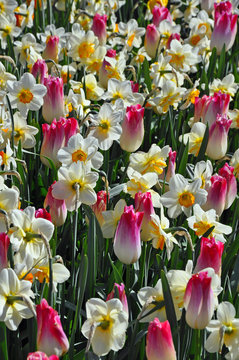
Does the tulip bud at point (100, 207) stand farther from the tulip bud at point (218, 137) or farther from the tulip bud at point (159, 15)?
the tulip bud at point (159, 15)

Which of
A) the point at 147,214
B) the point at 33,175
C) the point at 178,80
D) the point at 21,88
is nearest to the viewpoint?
the point at 147,214

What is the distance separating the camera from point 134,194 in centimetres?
191

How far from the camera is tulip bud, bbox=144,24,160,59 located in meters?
3.21

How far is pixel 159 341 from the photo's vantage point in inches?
51.3

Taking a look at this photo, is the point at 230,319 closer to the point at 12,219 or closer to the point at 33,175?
the point at 12,219

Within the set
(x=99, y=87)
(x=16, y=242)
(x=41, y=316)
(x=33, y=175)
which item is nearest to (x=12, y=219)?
(x=16, y=242)

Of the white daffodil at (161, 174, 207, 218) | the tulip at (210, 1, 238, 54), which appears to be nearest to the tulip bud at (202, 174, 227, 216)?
the white daffodil at (161, 174, 207, 218)

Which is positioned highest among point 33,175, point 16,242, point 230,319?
point 16,242

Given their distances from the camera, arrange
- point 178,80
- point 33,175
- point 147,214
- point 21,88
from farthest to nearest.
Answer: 1. point 178,80
2. point 33,175
3. point 21,88
4. point 147,214

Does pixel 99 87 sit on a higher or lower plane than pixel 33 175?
higher

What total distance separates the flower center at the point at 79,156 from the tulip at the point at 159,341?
67 cm

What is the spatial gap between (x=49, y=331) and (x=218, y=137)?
111cm

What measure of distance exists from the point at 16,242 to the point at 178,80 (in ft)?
4.85

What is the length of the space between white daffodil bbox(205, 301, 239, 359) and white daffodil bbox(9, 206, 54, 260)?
1.45ft
